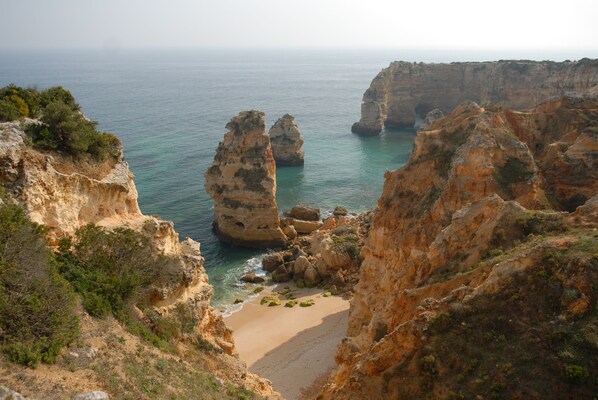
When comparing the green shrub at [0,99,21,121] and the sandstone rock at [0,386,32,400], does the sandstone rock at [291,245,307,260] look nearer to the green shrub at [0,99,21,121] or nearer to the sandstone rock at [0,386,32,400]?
the green shrub at [0,99,21,121]

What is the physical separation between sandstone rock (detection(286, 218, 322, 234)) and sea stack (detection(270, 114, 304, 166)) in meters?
24.4

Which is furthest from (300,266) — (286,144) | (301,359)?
(286,144)

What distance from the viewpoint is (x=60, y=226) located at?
16.9 metres

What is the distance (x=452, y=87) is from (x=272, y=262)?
74.7 m

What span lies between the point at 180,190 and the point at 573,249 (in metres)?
48.9

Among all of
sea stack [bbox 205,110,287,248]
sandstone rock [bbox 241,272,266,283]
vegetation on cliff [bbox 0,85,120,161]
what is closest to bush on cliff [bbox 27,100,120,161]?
vegetation on cliff [bbox 0,85,120,161]

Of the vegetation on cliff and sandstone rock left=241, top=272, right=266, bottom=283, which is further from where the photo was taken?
sandstone rock left=241, top=272, right=266, bottom=283

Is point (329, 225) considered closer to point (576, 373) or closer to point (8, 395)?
point (576, 373)

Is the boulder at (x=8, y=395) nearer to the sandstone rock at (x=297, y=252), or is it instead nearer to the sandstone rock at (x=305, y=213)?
the sandstone rock at (x=297, y=252)

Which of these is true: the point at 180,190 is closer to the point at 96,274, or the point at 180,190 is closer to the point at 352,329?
the point at 352,329

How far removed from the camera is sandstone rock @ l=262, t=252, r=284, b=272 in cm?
4009

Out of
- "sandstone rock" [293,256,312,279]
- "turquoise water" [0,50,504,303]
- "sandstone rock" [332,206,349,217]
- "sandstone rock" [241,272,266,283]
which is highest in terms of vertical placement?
"turquoise water" [0,50,504,303]

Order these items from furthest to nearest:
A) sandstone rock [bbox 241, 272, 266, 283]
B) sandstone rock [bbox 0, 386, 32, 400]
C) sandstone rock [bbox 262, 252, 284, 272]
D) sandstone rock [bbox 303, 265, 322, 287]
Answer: sandstone rock [bbox 262, 252, 284, 272], sandstone rock [bbox 241, 272, 266, 283], sandstone rock [bbox 303, 265, 322, 287], sandstone rock [bbox 0, 386, 32, 400]

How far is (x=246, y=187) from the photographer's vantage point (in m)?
45.0
